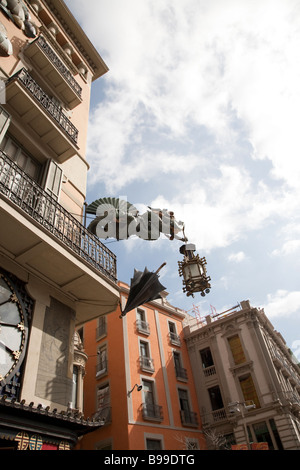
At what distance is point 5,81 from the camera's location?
9.28 metres

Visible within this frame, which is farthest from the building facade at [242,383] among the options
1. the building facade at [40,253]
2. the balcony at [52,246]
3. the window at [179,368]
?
the building facade at [40,253]

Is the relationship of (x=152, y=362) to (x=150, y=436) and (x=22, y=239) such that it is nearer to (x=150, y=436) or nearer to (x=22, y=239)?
(x=150, y=436)

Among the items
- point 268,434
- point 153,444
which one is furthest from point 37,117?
point 268,434

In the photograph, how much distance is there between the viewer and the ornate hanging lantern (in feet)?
38.1

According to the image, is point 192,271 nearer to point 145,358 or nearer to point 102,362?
point 145,358

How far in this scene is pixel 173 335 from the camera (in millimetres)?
29938

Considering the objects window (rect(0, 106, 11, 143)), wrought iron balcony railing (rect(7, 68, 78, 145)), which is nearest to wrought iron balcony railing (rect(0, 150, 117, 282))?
window (rect(0, 106, 11, 143))

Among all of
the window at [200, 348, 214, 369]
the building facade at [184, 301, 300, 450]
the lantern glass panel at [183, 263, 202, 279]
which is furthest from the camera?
the window at [200, 348, 214, 369]

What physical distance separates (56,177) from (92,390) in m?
18.8

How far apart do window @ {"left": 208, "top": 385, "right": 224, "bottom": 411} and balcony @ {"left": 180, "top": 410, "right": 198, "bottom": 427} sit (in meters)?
1.77

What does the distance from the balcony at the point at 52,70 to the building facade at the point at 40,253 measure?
34mm

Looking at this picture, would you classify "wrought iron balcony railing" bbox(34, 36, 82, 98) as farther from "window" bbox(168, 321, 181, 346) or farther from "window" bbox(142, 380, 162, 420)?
"window" bbox(168, 321, 181, 346)

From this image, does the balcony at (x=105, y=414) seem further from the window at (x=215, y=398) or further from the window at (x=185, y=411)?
the window at (x=215, y=398)

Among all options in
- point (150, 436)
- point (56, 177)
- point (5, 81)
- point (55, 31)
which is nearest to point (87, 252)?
point (56, 177)
